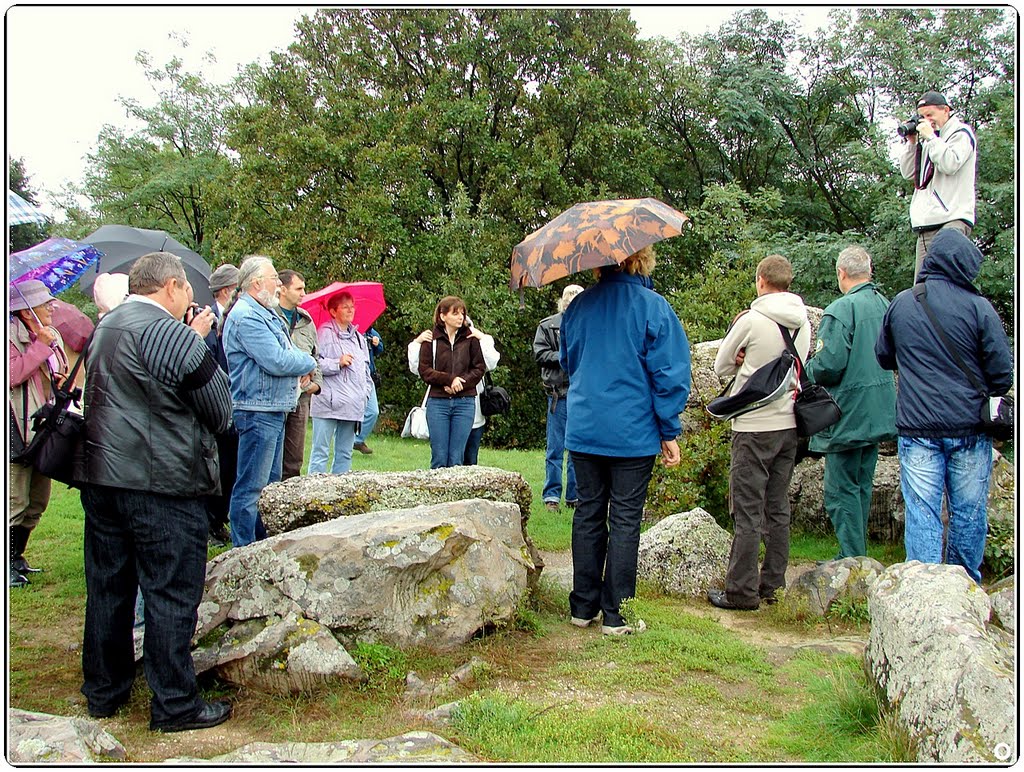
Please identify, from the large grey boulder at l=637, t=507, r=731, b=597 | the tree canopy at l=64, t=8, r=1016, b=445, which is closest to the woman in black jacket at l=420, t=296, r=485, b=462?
the large grey boulder at l=637, t=507, r=731, b=597

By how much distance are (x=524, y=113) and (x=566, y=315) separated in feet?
58.7

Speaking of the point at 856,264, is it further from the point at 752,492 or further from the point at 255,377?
the point at 255,377

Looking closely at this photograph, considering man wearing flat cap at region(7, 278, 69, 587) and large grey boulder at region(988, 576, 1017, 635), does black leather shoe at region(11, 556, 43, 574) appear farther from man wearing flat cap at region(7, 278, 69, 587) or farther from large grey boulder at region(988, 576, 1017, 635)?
large grey boulder at region(988, 576, 1017, 635)

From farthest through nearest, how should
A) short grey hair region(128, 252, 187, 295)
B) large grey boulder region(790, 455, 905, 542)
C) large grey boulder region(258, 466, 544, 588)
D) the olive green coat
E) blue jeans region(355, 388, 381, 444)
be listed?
blue jeans region(355, 388, 381, 444), large grey boulder region(790, 455, 905, 542), the olive green coat, large grey boulder region(258, 466, 544, 588), short grey hair region(128, 252, 187, 295)

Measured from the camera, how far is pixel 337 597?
4.50 metres

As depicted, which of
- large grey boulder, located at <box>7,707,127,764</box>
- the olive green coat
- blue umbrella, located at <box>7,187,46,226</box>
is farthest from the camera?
the olive green coat

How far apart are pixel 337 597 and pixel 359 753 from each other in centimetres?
122

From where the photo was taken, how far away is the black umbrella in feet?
27.2

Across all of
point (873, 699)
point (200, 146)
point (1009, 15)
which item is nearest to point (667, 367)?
point (873, 699)

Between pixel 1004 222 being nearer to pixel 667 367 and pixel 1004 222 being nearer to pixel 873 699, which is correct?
pixel 667 367

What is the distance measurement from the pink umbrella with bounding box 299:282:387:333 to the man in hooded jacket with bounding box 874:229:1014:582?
4694 mm

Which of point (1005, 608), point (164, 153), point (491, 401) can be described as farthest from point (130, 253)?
point (164, 153)

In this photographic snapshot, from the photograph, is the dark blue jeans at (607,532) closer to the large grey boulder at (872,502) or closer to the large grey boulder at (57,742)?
the large grey boulder at (57,742)

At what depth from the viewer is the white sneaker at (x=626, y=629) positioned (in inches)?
199
